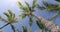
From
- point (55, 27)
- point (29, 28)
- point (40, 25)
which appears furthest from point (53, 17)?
point (29, 28)

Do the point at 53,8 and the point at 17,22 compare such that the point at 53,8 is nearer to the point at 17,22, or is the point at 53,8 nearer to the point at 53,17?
the point at 53,17

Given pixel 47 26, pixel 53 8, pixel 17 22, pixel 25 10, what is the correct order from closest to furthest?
pixel 53 8
pixel 47 26
pixel 25 10
pixel 17 22

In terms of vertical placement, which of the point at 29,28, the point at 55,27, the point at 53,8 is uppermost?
the point at 53,8

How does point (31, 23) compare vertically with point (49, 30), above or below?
below

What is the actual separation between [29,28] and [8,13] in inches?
106

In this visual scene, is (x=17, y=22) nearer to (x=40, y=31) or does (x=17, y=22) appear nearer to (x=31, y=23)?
(x=31, y=23)

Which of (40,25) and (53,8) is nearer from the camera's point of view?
(53,8)

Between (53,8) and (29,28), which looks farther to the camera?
(29,28)

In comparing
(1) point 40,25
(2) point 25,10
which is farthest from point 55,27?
(2) point 25,10

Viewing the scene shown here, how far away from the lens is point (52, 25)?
1422cm

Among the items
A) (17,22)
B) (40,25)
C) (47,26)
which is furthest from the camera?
(17,22)

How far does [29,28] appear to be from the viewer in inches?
780

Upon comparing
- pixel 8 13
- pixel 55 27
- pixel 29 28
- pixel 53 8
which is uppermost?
pixel 53 8

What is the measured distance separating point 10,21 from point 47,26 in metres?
5.58
